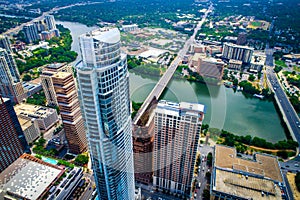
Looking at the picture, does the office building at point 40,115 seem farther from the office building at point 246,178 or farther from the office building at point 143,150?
the office building at point 246,178

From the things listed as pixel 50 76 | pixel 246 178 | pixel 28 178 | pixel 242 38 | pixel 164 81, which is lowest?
pixel 164 81

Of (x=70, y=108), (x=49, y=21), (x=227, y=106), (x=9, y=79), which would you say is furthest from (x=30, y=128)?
(x=49, y=21)

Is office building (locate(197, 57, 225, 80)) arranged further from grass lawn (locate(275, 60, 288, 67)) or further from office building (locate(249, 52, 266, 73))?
grass lawn (locate(275, 60, 288, 67))

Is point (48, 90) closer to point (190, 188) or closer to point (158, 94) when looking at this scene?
point (158, 94)

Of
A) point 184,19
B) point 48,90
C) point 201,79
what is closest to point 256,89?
point 201,79

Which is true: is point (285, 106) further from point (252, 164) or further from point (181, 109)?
point (181, 109)

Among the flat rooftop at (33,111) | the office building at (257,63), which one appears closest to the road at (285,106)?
the office building at (257,63)
